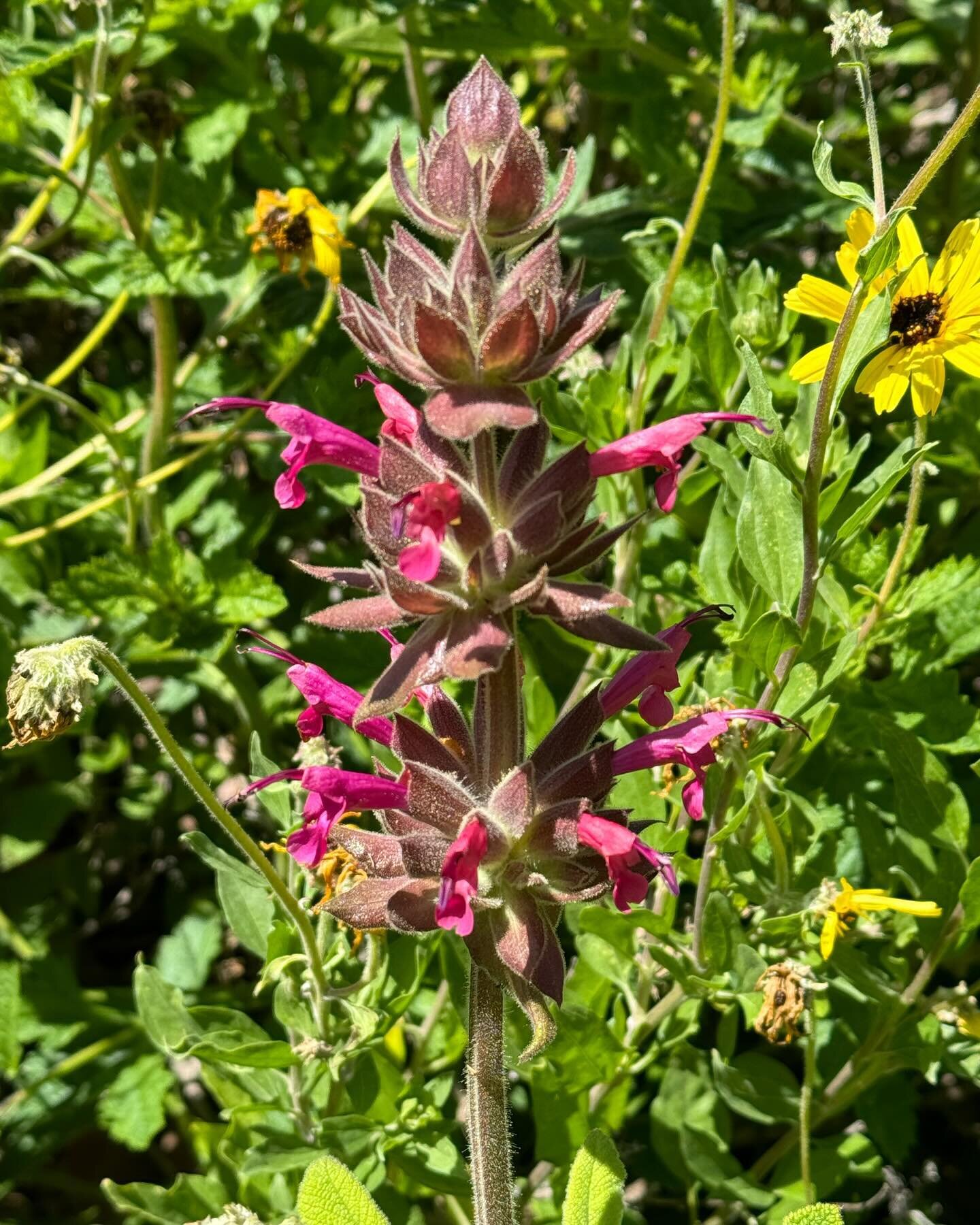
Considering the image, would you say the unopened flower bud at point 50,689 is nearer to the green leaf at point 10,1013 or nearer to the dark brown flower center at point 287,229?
the dark brown flower center at point 287,229

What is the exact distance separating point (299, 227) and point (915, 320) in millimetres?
1070

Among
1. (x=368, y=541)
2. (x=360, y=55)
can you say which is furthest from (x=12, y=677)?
(x=360, y=55)

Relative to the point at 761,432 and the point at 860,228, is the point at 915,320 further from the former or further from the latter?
the point at 761,432

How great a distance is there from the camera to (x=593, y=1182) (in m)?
1.21

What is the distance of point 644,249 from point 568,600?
1.28 m

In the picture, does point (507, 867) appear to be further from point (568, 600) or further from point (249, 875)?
point (249, 875)

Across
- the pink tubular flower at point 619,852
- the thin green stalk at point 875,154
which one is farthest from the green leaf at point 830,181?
the pink tubular flower at point 619,852

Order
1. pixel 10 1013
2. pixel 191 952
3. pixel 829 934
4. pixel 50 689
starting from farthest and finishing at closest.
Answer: pixel 191 952
pixel 10 1013
pixel 829 934
pixel 50 689

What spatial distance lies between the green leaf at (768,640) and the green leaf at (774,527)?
0.25ft

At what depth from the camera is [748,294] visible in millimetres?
1765

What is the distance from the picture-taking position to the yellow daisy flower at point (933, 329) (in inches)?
57.2

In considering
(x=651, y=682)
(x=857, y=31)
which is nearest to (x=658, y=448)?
(x=651, y=682)

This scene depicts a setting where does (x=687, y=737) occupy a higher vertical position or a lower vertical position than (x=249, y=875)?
higher

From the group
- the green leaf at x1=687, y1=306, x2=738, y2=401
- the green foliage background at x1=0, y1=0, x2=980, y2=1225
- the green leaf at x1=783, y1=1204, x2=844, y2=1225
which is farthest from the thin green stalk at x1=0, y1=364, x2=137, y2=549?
the green leaf at x1=783, y1=1204, x2=844, y2=1225
